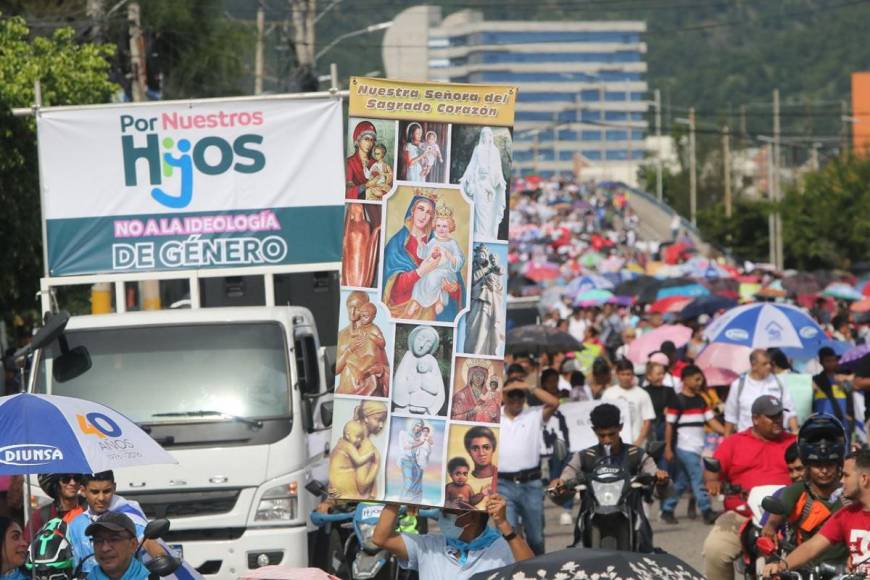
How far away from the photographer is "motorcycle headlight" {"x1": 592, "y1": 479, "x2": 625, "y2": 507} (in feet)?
35.4

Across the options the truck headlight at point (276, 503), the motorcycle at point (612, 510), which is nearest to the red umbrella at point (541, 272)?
the truck headlight at point (276, 503)

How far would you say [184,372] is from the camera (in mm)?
12734

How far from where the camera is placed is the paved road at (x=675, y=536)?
15.5m

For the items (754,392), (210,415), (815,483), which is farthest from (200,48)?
(815,483)

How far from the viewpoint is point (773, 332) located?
18312mm

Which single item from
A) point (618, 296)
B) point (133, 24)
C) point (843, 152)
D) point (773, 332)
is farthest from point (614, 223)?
point (773, 332)

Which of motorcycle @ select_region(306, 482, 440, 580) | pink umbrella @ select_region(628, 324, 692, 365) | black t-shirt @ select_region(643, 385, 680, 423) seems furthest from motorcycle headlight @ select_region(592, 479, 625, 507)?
pink umbrella @ select_region(628, 324, 692, 365)

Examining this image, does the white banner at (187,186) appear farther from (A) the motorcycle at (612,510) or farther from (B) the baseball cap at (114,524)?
(B) the baseball cap at (114,524)

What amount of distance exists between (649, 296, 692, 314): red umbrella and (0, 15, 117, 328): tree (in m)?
→ 14.4

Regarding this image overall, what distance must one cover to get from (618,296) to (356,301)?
38.5 meters

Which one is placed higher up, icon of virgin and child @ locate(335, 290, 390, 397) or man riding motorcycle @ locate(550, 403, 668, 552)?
icon of virgin and child @ locate(335, 290, 390, 397)

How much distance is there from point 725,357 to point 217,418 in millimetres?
8515

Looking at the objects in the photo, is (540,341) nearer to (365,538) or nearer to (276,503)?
(276,503)

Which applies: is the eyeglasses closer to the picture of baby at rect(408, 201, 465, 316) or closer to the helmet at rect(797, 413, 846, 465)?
the picture of baby at rect(408, 201, 465, 316)
